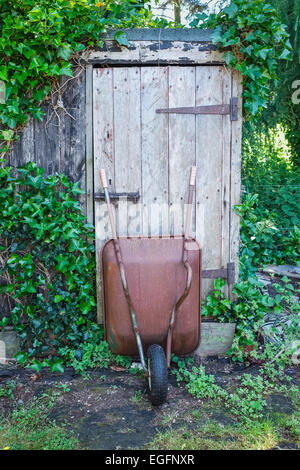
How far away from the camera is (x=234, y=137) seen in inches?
122

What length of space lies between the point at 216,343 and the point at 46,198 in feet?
5.45

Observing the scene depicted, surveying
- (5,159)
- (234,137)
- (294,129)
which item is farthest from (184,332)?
(294,129)

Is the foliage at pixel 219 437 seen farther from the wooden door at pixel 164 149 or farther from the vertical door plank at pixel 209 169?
the wooden door at pixel 164 149

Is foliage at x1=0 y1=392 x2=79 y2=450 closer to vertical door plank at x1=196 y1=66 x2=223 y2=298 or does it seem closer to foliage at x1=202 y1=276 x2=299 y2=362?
foliage at x1=202 y1=276 x2=299 y2=362

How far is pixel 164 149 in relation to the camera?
3076 mm

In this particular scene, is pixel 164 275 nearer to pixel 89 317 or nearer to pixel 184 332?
pixel 184 332

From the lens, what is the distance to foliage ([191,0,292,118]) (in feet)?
9.37

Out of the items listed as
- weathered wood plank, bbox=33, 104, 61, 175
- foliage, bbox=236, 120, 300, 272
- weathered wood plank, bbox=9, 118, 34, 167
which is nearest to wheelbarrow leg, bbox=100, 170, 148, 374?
weathered wood plank, bbox=33, 104, 61, 175

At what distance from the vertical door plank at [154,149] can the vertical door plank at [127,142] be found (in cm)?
4

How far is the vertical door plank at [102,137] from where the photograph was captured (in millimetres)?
3016

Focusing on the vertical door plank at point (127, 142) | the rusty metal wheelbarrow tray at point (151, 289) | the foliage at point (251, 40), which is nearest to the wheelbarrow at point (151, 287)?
the rusty metal wheelbarrow tray at point (151, 289)

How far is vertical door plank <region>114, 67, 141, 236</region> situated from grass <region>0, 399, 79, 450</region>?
1.31 metres

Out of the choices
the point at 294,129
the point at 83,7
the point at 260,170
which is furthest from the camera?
the point at 294,129

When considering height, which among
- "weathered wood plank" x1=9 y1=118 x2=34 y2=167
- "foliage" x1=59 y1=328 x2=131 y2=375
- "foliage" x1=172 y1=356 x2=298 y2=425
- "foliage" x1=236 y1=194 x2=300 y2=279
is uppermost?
"weathered wood plank" x1=9 y1=118 x2=34 y2=167
